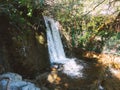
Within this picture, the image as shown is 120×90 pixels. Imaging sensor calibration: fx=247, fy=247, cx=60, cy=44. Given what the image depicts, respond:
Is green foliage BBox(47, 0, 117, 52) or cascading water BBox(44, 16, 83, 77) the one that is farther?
green foliage BBox(47, 0, 117, 52)

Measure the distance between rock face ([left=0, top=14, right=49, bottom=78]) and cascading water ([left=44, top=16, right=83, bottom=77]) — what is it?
897mm

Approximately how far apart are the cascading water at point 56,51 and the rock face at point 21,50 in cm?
90

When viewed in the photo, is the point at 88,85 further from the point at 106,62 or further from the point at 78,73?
the point at 106,62

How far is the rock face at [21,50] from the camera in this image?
682cm

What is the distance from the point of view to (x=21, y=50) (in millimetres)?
7176

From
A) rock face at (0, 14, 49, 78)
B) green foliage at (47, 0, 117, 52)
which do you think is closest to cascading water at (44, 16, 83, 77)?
green foliage at (47, 0, 117, 52)

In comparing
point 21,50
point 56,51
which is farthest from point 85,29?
point 21,50

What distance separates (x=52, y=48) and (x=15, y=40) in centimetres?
245

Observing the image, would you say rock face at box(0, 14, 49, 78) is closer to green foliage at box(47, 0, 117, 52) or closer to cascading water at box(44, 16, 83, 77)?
cascading water at box(44, 16, 83, 77)

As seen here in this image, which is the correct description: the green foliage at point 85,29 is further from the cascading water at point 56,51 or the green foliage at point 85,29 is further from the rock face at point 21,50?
the rock face at point 21,50

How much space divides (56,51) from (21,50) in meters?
2.49

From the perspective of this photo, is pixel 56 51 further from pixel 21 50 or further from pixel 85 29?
pixel 21 50

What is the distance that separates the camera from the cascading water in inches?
334

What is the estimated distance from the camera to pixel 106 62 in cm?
955
